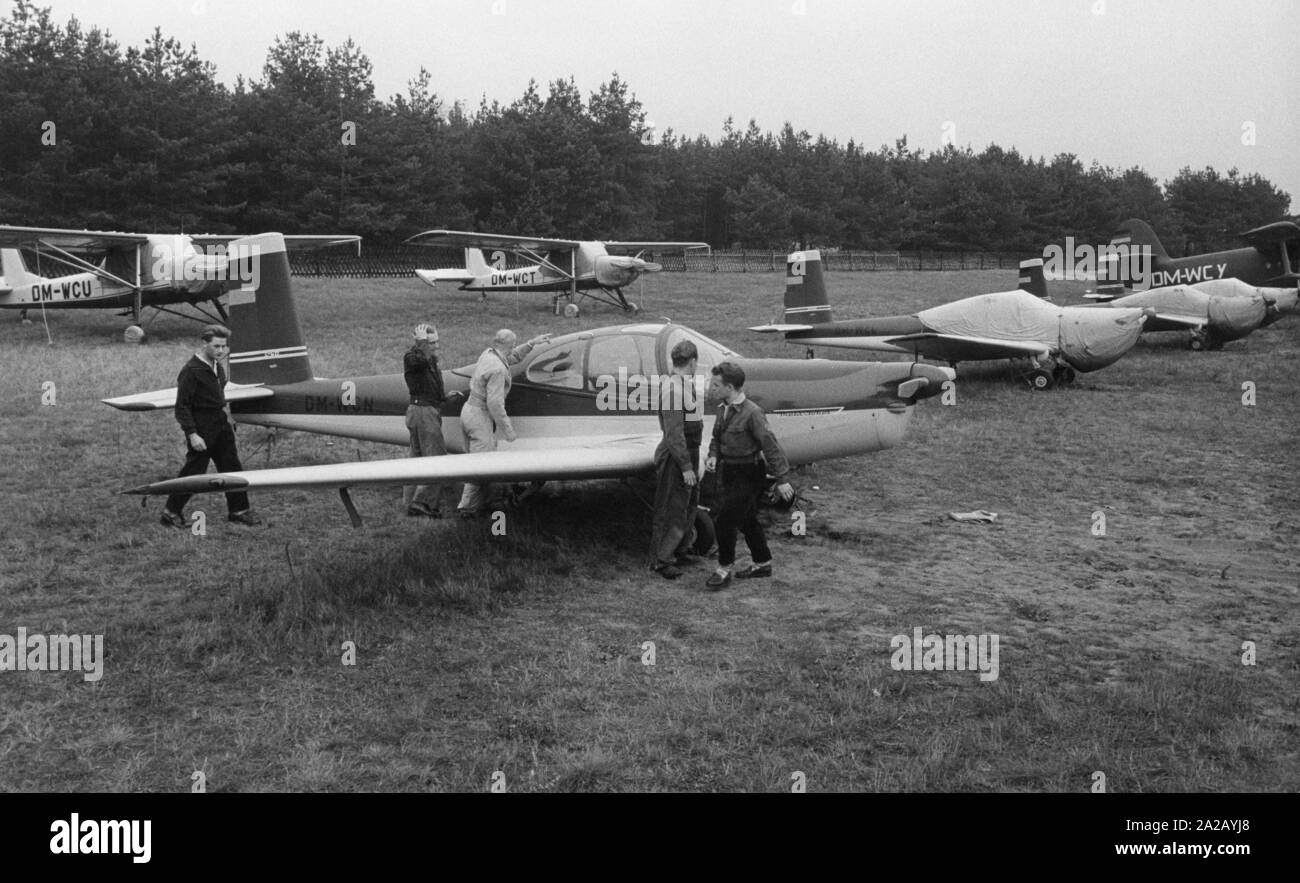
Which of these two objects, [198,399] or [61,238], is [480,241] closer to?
[61,238]

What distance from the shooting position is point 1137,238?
2938cm

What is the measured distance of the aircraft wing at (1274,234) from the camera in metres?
25.4

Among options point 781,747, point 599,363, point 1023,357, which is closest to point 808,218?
point 1023,357

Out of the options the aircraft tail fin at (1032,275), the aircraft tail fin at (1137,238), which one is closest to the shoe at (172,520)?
the aircraft tail fin at (1032,275)

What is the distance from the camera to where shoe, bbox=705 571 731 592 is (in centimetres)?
711

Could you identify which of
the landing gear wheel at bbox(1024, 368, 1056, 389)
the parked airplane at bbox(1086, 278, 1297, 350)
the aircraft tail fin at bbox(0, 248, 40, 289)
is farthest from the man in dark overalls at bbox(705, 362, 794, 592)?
the aircraft tail fin at bbox(0, 248, 40, 289)

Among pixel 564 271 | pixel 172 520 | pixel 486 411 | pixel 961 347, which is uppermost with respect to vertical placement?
pixel 564 271

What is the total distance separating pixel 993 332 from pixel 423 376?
40.7 ft

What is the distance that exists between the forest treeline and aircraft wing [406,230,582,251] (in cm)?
1470

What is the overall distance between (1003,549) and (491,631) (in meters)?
4.53

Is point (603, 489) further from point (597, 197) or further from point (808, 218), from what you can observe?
point (808, 218)

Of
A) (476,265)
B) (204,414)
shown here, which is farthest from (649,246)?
(204,414)

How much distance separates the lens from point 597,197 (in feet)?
184

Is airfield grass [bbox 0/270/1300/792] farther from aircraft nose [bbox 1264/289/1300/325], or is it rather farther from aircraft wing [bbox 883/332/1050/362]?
aircraft nose [bbox 1264/289/1300/325]
